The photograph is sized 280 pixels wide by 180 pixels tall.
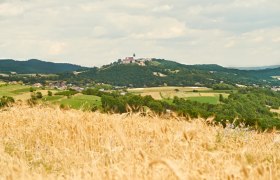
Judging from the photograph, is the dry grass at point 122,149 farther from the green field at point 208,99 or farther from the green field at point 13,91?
the green field at point 208,99

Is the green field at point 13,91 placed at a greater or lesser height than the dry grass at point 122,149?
lesser

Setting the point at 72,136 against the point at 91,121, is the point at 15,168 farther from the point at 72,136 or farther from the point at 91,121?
the point at 91,121

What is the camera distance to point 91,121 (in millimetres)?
8711

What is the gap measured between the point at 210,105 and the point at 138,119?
140052 mm

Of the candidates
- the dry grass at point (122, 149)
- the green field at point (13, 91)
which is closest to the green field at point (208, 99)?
the green field at point (13, 91)

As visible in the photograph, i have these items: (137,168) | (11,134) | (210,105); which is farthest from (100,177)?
(210,105)

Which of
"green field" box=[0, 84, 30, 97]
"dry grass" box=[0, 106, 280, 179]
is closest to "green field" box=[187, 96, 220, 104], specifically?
"green field" box=[0, 84, 30, 97]

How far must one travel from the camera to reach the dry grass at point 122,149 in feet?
12.9

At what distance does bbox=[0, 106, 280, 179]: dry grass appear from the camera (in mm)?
3922

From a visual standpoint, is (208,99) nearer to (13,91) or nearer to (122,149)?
(13,91)

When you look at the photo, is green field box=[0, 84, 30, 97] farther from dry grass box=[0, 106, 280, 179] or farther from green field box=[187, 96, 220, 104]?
dry grass box=[0, 106, 280, 179]

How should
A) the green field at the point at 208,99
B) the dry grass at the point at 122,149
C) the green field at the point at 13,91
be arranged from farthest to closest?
1. the green field at the point at 208,99
2. the green field at the point at 13,91
3. the dry grass at the point at 122,149

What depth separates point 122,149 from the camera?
588 cm

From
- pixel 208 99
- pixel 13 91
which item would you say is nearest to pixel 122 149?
pixel 13 91
